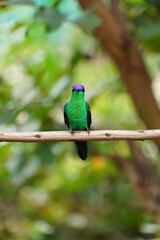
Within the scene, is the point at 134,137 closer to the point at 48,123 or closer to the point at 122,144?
the point at 48,123

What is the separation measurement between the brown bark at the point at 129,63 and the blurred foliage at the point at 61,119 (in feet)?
0.50

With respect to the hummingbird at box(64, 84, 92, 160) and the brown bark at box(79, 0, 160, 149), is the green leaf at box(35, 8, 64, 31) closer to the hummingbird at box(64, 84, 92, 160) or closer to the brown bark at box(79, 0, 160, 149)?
the hummingbird at box(64, 84, 92, 160)

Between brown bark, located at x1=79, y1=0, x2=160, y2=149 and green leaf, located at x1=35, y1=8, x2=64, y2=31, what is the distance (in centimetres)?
77

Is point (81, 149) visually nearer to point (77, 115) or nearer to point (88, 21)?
point (77, 115)

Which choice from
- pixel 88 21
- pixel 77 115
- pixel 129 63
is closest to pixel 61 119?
pixel 129 63

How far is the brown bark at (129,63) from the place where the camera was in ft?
10.6

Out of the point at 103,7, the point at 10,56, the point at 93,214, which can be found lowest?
the point at 93,214

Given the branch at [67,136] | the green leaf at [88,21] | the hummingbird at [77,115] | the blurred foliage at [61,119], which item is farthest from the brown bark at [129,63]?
the branch at [67,136]

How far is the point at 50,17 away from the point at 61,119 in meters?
1.74

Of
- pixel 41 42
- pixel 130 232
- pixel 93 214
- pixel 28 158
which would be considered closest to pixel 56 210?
pixel 93 214

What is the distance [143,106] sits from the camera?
3.32 metres

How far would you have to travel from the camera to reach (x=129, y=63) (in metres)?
3.28

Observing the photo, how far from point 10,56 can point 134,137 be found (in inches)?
96.6

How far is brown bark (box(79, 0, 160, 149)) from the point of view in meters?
3.22
